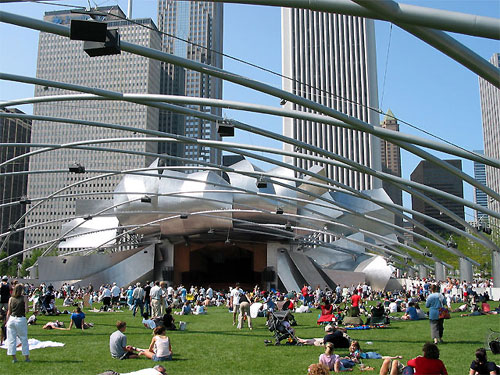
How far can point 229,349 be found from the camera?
1309cm

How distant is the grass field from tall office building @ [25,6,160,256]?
319 feet

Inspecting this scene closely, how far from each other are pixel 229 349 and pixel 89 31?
7.73 metres

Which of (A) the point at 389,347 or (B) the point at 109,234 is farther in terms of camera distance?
(B) the point at 109,234

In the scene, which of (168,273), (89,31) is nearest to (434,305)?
(89,31)

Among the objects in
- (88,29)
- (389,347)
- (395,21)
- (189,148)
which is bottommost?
(389,347)

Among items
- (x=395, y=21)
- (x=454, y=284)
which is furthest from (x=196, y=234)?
(x=395, y=21)

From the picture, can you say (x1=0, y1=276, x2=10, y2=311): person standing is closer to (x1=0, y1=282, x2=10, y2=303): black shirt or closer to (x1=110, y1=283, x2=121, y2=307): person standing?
(x1=0, y1=282, x2=10, y2=303): black shirt

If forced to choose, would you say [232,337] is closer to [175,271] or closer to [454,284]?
[454,284]

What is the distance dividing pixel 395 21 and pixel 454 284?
96.1 feet

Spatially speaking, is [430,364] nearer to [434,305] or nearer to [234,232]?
[434,305]

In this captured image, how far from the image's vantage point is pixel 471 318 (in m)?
20.5

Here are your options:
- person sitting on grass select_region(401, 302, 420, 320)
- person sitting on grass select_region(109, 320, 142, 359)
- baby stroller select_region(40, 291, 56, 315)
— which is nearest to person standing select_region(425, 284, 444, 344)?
person sitting on grass select_region(401, 302, 420, 320)

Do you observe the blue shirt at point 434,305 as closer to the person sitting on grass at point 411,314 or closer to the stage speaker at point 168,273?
the person sitting on grass at point 411,314

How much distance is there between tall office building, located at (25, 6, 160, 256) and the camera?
117 metres
